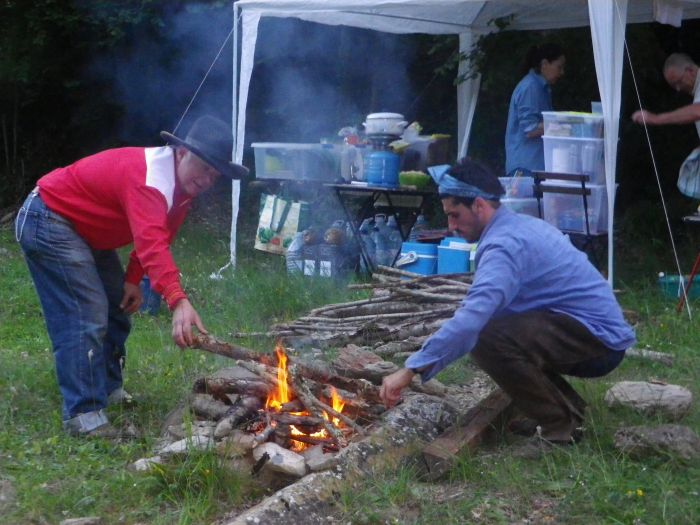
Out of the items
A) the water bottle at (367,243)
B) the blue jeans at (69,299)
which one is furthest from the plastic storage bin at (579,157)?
the blue jeans at (69,299)

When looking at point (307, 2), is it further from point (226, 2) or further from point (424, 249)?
point (226, 2)

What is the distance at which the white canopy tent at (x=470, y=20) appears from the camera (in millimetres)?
7703

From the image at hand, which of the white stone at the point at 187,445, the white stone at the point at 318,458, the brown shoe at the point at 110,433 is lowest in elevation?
the brown shoe at the point at 110,433

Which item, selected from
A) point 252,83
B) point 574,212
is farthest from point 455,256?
point 252,83

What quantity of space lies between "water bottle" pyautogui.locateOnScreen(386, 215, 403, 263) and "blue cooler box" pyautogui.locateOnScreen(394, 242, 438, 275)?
0.60 m

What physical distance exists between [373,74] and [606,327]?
9.27m

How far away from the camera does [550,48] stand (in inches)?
360

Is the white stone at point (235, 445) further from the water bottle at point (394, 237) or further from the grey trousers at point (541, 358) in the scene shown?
the water bottle at point (394, 237)

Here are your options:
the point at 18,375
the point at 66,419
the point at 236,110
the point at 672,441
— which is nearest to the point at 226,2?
the point at 236,110

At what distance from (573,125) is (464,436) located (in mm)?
4429

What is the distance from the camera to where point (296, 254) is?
984 cm

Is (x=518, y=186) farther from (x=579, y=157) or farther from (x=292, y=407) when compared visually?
(x=292, y=407)

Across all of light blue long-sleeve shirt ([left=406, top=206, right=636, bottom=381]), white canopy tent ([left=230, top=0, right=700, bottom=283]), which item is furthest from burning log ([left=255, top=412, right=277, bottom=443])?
→ white canopy tent ([left=230, top=0, right=700, bottom=283])

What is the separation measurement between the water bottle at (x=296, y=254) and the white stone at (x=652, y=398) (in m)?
4.85
